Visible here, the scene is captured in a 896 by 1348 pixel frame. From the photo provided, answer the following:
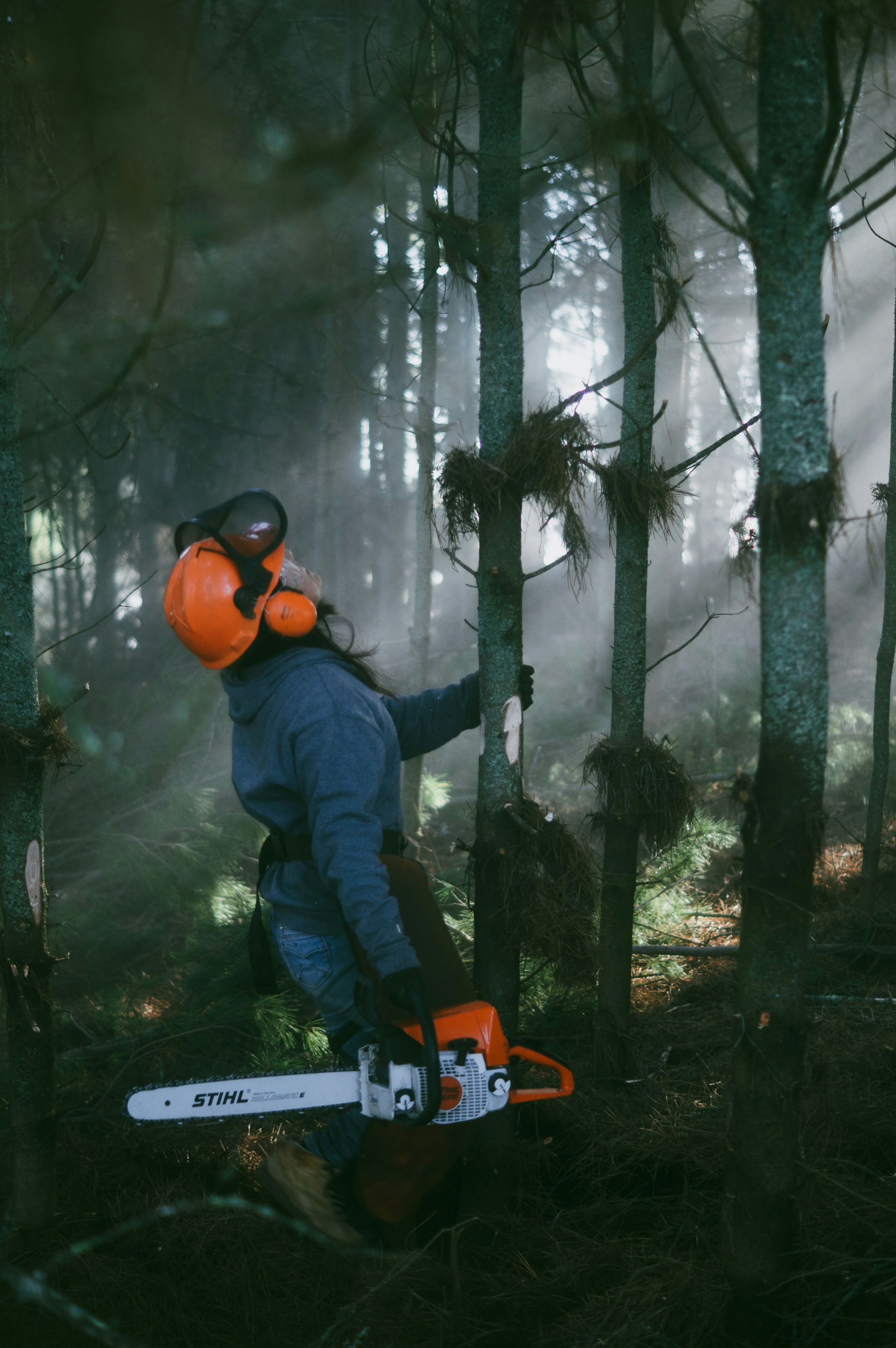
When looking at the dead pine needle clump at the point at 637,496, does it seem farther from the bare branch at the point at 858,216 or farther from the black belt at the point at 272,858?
the black belt at the point at 272,858

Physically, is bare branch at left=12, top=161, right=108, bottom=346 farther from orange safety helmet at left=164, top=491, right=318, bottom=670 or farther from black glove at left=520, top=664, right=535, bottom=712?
black glove at left=520, top=664, right=535, bottom=712

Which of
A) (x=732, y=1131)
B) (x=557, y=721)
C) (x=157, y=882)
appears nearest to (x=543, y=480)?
(x=732, y=1131)

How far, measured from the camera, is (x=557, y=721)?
11508 millimetres

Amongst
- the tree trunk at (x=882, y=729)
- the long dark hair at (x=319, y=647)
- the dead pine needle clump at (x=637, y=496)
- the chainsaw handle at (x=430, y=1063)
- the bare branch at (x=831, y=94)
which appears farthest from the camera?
the tree trunk at (x=882, y=729)

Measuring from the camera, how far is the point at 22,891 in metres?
2.71

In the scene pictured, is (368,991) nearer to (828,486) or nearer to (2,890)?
(2,890)

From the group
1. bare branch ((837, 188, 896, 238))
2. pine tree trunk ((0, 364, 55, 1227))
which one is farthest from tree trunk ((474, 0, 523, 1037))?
pine tree trunk ((0, 364, 55, 1227))

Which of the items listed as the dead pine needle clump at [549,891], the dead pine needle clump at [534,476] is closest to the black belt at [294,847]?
the dead pine needle clump at [549,891]

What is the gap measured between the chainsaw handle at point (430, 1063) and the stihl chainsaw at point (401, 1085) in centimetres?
3

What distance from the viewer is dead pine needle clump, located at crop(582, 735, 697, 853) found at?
314cm

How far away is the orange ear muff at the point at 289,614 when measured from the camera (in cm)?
275

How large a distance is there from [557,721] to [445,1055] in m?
9.24

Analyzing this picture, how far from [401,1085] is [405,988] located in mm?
276

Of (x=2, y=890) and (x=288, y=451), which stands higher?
(x=288, y=451)
